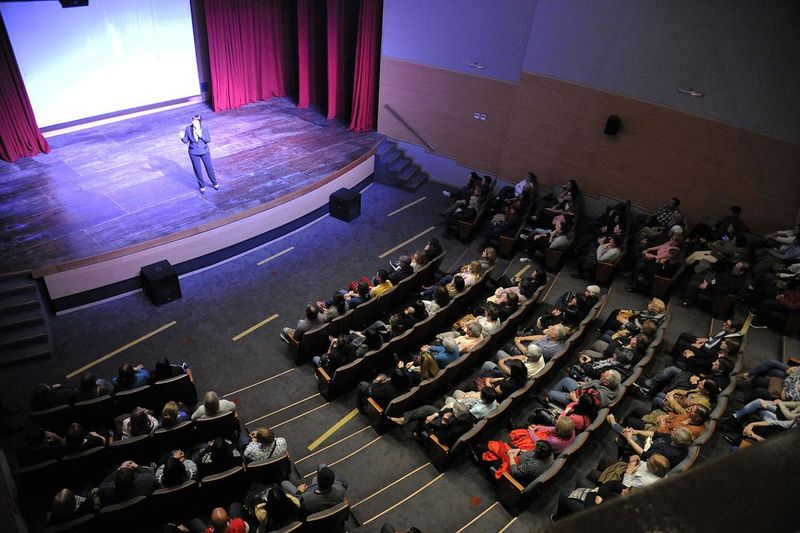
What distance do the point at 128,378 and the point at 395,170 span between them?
21.5 feet

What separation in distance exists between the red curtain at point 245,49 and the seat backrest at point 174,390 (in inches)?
283

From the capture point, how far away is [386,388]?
5605 millimetres

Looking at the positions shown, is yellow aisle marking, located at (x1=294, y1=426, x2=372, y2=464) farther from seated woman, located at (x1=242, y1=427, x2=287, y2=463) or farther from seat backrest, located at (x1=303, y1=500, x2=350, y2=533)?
seat backrest, located at (x1=303, y1=500, x2=350, y2=533)

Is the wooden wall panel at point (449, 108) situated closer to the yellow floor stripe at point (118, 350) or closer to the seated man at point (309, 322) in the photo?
the seated man at point (309, 322)

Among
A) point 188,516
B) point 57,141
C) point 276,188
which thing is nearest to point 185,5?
point 57,141

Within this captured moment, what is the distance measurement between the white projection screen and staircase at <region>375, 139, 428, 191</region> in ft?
13.3

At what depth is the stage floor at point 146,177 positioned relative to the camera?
7.40 metres

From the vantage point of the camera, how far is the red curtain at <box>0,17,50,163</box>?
8.32 meters

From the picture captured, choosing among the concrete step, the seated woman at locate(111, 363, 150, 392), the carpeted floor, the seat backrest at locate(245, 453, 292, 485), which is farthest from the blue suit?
the seat backrest at locate(245, 453, 292, 485)

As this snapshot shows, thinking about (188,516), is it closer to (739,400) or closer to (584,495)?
(584,495)

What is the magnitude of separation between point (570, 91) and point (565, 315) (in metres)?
4.43

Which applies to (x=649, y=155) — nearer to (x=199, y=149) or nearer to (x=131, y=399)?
(x=199, y=149)

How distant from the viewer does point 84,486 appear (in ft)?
16.3

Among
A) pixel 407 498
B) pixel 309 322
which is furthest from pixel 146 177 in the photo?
pixel 407 498
